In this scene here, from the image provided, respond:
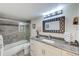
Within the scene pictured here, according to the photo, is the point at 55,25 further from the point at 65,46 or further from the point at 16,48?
the point at 16,48

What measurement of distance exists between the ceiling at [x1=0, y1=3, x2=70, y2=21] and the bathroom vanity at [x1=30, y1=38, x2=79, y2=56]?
370mm

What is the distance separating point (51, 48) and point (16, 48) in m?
0.49

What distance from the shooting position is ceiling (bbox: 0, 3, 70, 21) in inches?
51.4

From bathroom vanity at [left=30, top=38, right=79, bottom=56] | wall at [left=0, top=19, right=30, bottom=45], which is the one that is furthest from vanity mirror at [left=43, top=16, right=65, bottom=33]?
wall at [left=0, top=19, right=30, bottom=45]

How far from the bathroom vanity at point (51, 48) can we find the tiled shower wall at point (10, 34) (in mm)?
194

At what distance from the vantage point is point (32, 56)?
53.8 inches

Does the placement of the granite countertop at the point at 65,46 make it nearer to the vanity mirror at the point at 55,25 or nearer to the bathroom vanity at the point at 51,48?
the bathroom vanity at the point at 51,48

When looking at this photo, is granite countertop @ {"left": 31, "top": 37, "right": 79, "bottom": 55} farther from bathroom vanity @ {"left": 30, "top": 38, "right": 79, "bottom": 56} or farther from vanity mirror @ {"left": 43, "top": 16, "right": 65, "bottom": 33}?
vanity mirror @ {"left": 43, "top": 16, "right": 65, "bottom": 33}

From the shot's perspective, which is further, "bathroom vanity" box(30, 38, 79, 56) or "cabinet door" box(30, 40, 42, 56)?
"cabinet door" box(30, 40, 42, 56)

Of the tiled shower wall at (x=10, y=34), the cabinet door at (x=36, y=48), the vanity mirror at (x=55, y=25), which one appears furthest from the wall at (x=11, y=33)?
the vanity mirror at (x=55, y=25)

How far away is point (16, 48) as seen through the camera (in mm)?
1389

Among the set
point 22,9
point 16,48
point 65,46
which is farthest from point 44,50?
point 22,9

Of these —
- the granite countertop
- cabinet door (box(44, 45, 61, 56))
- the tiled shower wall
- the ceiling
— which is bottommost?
cabinet door (box(44, 45, 61, 56))

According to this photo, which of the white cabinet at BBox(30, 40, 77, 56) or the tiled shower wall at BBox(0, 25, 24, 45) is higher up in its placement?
the tiled shower wall at BBox(0, 25, 24, 45)
